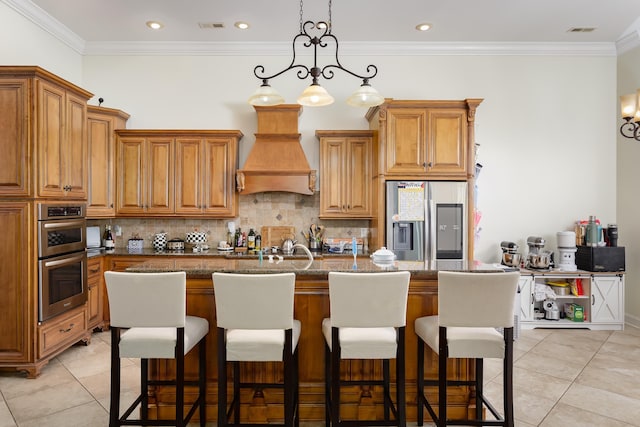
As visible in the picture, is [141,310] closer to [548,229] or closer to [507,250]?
[507,250]

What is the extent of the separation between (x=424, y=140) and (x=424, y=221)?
2.95 ft

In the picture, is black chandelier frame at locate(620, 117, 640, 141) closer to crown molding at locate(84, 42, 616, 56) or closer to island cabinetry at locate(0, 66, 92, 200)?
crown molding at locate(84, 42, 616, 56)

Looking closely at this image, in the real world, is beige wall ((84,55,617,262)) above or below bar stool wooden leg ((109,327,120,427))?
above

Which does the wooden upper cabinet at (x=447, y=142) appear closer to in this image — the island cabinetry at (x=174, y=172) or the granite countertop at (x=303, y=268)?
the granite countertop at (x=303, y=268)

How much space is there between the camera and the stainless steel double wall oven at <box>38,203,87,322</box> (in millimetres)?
3381

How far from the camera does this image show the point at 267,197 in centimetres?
522

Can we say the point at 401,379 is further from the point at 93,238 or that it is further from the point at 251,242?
the point at 93,238

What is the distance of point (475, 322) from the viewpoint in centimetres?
225

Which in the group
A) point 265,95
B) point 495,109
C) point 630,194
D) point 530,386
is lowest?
point 530,386

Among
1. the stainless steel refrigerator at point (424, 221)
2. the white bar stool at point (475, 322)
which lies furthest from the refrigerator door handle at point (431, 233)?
the white bar stool at point (475, 322)

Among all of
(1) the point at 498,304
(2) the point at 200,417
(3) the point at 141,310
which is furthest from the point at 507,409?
(3) the point at 141,310

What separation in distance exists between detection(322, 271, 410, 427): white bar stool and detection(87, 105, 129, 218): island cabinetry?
3624 mm

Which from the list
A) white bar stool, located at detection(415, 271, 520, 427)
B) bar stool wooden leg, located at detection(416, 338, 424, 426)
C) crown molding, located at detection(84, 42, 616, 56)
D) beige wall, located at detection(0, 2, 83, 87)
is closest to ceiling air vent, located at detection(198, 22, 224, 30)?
crown molding, located at detection(84, 42, 616, 56)

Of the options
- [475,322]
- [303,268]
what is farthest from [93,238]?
[475,322]
